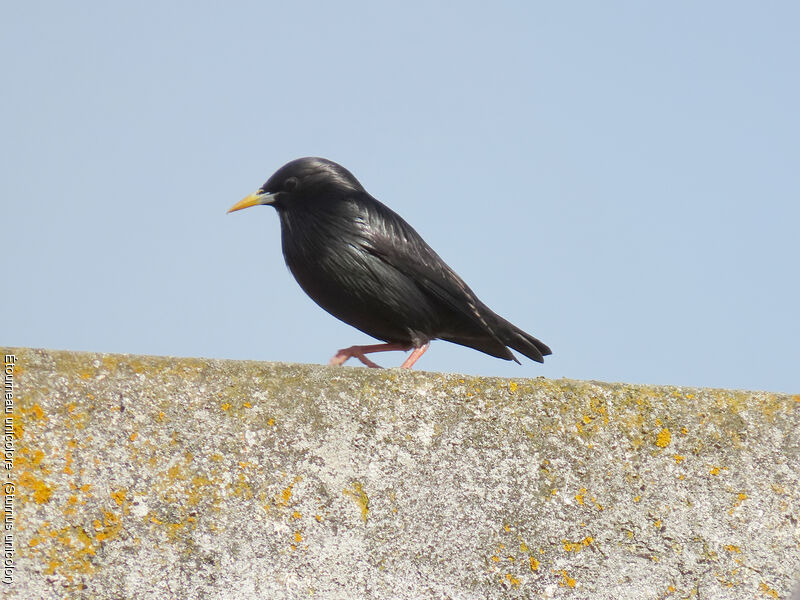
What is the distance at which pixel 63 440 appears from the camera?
246 cm

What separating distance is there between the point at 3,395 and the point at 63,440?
0.18m

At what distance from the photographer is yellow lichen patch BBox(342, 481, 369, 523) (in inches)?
102

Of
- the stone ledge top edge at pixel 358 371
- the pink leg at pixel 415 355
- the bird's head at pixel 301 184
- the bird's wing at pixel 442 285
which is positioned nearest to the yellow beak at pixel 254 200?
the bird's head at pixel 301 184

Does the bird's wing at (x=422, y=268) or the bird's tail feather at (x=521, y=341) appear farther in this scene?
the bird's tail feather at (x=521, y=341)

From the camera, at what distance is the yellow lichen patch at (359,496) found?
8.47 feet

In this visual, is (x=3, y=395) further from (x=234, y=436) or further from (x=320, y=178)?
(x=320, y=178)

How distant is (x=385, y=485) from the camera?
2621 mm

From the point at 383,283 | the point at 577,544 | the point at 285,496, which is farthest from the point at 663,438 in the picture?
the point at 383,283

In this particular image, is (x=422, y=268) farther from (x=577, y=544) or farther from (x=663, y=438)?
(x=577, y=544)

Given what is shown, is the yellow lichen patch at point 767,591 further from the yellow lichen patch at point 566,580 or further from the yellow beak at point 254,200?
the yellow beak at point 254,200

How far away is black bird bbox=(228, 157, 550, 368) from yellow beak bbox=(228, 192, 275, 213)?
0.86ft

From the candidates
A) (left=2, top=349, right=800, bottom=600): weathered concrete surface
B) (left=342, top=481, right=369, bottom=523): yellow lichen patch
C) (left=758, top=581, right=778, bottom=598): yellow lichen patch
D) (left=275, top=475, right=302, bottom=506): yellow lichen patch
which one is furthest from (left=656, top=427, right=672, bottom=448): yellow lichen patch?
(left=275, top=475, right=302, bottom=506): yellow lichen patch

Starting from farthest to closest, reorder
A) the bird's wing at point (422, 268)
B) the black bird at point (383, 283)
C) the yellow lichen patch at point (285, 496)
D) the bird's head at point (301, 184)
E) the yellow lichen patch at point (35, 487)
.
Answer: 1. the bird's head at point (301, 184)
2. the bird's wing at point (422, 268)
3. the black bird at point (383, 283)
4. the yellow lichen patch at point (285, 496)
5. the yellow lichen patch at point (35, 487)

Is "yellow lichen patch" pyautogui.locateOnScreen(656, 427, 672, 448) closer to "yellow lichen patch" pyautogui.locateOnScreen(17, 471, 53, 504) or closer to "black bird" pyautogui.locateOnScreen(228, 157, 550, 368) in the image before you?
"yellow lichen patch" pyautogui.locateOnScreen(17, 471, 53, 504)
